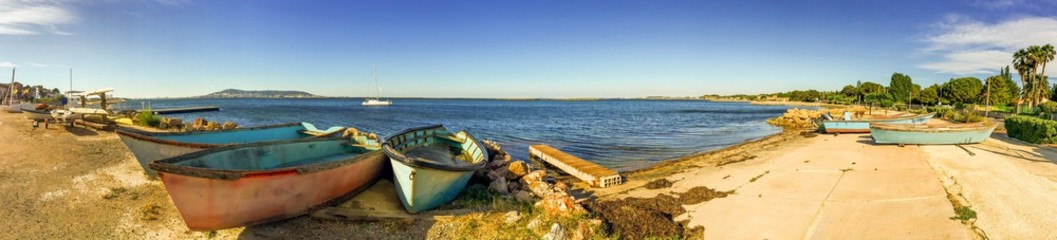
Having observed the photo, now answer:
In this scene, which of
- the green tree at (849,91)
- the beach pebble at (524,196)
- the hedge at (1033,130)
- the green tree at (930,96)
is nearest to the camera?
the beach pebble at (524,196)

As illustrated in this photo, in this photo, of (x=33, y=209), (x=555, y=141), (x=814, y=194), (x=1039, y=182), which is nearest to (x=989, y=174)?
(x=1039, y=182)

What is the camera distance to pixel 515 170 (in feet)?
42.4

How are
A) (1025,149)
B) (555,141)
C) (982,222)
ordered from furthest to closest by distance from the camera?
(555,141) → (1025,149) → (982,222)

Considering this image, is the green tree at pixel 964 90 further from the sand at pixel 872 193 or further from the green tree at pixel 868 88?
the sand at pixel 872 193

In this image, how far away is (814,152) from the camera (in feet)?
59.4

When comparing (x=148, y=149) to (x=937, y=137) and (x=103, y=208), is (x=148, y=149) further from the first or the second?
(x=937, y=137)

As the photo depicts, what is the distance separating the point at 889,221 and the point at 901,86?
8861cm

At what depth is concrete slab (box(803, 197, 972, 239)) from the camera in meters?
7.45

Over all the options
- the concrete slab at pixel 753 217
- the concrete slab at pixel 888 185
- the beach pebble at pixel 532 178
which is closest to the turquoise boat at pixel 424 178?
the beach pebble at pixel 532 178

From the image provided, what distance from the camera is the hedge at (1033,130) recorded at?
60.1 feet

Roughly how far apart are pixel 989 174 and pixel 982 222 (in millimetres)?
5783

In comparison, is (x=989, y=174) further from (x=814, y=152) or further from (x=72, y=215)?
(x=72, y=215)

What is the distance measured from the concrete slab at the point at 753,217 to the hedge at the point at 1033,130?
58.4 feet

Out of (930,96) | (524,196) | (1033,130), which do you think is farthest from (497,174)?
(930,96)
